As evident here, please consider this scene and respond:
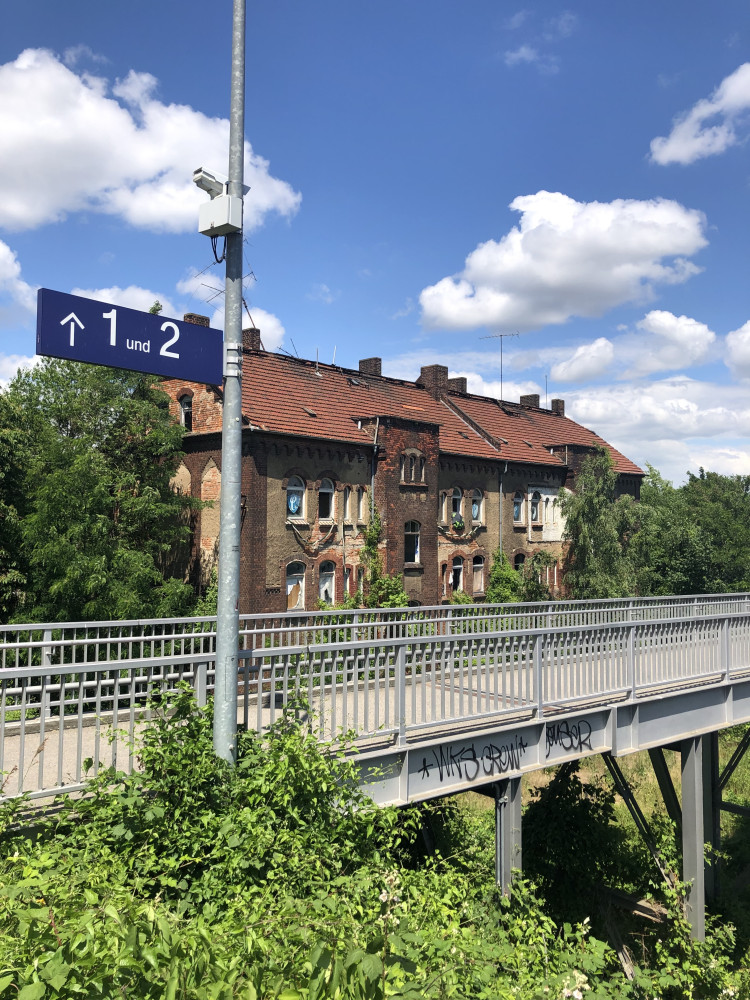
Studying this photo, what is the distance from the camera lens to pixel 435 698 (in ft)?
27.2

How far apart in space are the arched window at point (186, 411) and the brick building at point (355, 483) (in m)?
0.06

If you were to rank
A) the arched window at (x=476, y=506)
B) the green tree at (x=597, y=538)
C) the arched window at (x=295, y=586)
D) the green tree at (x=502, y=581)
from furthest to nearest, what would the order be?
the green tree at (x=597, y=538) < the arched window at (x=476, y=506) < the green tree at (x=502, y=581) < the arched window at (x=295, y=586)

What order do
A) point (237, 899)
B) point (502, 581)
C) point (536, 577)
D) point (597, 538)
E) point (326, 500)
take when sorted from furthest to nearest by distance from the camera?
point (597, 538)
point (536, 577)
point (502, 581)
point (326, 500)
point (237, 899)

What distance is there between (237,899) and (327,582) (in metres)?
22.9

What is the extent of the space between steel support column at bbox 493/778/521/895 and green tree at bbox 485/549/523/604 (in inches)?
996

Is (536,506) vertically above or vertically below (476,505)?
above

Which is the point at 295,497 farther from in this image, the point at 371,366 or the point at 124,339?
the point at 124,339

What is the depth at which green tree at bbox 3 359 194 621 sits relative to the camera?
2320cm

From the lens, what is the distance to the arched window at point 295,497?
26.5 metres

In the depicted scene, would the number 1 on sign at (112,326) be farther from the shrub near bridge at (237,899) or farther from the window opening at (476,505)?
the window opening at (476,505)

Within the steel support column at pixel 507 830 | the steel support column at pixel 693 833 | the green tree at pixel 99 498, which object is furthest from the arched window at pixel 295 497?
the steel support column at pixel 507 830

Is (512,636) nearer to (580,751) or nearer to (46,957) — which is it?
(580,751)

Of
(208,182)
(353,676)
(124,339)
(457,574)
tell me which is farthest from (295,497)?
(124,339)

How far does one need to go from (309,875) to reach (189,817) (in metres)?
1.01
